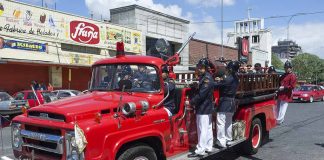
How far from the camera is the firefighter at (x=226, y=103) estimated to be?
706cm

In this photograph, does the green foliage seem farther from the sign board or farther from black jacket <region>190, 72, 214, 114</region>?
black jacket <region>190, 72, 214, 114</region>

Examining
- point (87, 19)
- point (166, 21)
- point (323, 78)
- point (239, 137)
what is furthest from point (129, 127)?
point (323, 78)

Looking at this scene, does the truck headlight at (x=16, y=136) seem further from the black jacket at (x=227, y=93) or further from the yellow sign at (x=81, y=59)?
the yellow sign at (x=81, y=59)

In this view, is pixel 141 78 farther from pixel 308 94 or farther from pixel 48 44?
pixel 308 94

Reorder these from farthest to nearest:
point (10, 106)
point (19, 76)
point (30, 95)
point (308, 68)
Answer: point (308, 68) → point (19, 76) → point (30, 95) → point (10, 106)

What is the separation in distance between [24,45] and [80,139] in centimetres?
1928

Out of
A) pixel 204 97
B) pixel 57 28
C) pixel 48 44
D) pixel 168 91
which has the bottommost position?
pixel 204 97

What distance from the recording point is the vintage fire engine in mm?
4605

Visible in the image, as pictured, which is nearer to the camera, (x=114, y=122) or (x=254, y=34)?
(x=114, y=122)

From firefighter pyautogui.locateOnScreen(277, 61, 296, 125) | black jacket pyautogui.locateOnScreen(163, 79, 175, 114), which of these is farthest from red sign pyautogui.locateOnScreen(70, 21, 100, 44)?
black jacket pyautogui.locateOnScreen(163, 79, 175, 114)

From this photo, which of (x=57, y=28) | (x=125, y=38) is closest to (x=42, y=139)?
(x=57, y=28)

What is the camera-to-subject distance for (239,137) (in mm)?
7699

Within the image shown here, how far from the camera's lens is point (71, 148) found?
450 centimetres

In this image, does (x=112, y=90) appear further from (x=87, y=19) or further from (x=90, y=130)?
(x=87, y=19)
